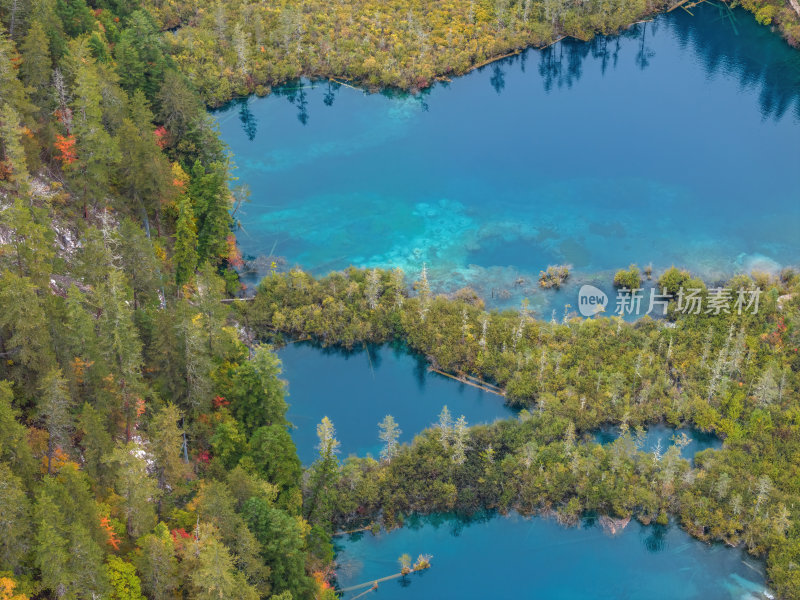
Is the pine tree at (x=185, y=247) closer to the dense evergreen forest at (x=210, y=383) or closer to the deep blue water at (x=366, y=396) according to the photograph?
the dense evergreen forest at (x=210, y=383)

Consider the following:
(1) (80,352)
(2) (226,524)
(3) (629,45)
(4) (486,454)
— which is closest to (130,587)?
(2) (226,524)

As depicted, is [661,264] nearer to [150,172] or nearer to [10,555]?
[150,172]

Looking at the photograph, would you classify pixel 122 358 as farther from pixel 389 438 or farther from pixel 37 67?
pixel 37 67

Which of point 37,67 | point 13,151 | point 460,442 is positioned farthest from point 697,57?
point 13,151

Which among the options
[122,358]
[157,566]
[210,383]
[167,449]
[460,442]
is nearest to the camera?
[157,566]

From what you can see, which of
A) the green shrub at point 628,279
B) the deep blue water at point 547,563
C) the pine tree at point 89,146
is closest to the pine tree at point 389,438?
the deep blue water at point 547,563
